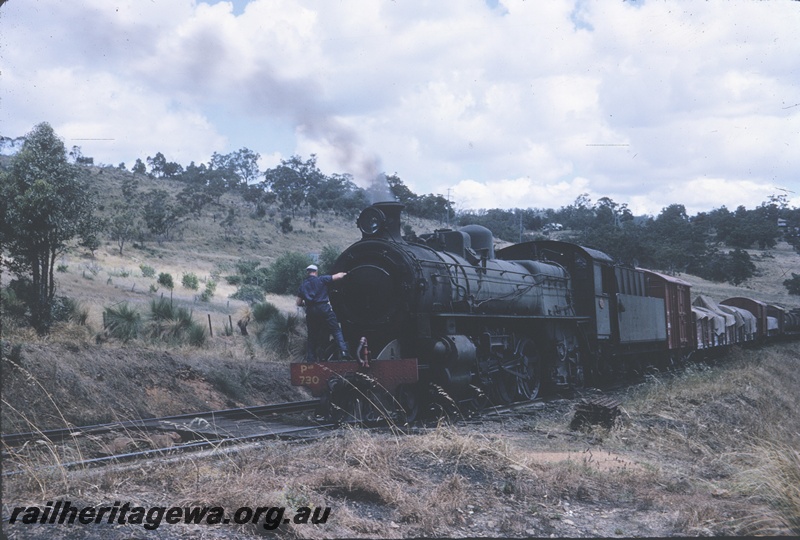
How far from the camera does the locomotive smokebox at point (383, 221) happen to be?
12.4m

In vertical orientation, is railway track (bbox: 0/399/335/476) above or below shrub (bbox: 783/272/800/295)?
above

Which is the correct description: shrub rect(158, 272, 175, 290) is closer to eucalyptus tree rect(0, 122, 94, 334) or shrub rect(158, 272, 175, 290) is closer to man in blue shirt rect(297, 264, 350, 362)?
eucalyptus tree rect(0, 122, 94, 334)

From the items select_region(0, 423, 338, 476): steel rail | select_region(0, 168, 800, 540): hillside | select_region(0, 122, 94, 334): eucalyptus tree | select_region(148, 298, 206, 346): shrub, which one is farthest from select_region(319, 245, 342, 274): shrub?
select_region(0, 423, 338, 476): steel rail

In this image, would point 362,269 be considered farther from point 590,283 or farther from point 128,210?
point 128,210

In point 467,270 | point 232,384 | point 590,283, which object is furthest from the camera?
point 590,283

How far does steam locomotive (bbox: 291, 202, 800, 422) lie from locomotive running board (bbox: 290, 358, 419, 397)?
16 millimetres

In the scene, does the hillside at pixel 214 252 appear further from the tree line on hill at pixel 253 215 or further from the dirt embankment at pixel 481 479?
the dirt embankment at pixel 481 479

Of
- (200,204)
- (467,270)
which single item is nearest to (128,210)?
(200,204)

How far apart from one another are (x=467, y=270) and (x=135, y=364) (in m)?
6.93

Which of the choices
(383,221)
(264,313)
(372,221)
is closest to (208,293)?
(264,313)

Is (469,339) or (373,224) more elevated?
(373,224)

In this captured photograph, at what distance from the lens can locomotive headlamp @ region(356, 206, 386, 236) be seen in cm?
1241

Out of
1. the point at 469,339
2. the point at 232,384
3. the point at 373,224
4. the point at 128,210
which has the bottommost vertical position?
the point at 232,384

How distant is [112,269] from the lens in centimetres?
4297
